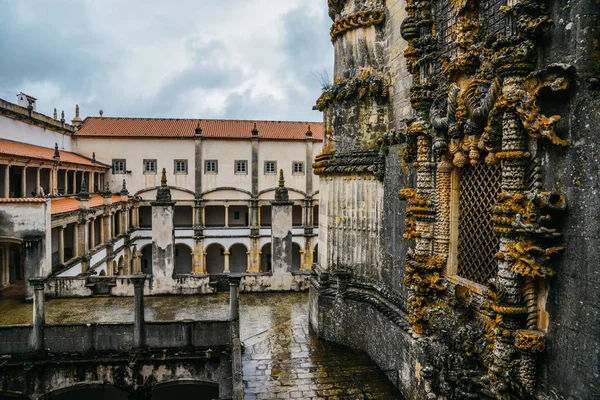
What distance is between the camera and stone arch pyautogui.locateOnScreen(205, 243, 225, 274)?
39438 mm

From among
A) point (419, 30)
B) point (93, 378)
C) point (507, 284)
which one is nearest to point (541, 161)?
point (507, 284)

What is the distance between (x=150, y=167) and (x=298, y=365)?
30.8 meters

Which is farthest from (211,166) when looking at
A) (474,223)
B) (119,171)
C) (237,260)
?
(474,223)

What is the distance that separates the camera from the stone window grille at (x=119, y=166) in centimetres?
3759

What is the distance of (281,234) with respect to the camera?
56.0 feet

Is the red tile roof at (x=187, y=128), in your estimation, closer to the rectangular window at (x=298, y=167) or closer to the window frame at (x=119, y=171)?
the window frame at (x=119, y=171)

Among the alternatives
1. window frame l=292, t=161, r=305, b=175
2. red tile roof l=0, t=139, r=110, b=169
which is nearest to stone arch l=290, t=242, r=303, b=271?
window frame l=292, t=161, r=305, b=175

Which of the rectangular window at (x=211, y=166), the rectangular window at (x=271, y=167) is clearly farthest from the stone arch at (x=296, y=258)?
the rectangular window at (x=211, y=166)

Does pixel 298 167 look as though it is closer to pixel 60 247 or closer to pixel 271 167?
pixel 271 167

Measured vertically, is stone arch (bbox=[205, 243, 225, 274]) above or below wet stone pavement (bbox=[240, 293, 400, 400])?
below

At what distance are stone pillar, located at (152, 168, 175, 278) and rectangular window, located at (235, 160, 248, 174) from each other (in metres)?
20.8

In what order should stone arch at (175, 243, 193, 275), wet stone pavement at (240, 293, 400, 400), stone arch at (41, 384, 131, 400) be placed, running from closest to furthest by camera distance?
wet stone pavement at (240, 293, 400, 400), stone arch at (41, 384, 131, 400), stone arch at (175, 243, 193, 275)

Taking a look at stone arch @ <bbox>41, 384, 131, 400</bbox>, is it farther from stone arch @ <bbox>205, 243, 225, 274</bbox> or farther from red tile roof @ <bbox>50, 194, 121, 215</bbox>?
stone arch @ <bbox>205, 243, 225, 274</bbox>

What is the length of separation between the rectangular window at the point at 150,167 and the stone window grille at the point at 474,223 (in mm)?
33958
